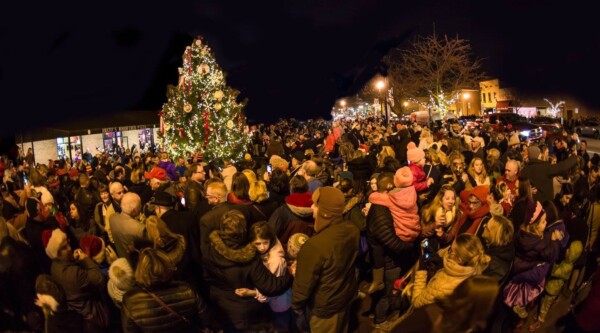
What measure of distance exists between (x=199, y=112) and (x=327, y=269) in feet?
47.9

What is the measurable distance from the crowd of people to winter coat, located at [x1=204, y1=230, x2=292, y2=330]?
0.5 inches

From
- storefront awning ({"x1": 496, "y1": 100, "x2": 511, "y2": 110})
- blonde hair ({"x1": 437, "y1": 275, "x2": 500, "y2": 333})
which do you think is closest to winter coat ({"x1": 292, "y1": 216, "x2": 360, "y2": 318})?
blonde hair ({"x1": 437, "y1": 275, "x2": 500, "y2": 333})

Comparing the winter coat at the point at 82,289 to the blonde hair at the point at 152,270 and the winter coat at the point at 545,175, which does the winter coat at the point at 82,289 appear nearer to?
the blonde hair at the point at 152,270

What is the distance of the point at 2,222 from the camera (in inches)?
212

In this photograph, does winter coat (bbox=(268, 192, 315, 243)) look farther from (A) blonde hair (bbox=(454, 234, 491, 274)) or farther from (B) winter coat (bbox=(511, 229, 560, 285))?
(B) winter coat (bbox=(511, 229, 560, 285))

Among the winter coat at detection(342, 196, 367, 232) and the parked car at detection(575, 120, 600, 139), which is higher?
the parked car at detection(575, 120, 600, 139)

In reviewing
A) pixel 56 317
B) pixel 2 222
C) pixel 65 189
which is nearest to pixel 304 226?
pixel 56 317

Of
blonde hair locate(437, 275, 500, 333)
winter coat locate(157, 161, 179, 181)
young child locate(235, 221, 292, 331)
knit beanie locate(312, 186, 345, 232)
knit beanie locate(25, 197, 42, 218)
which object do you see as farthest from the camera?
winter coat locate(157, 161, 179, 181)

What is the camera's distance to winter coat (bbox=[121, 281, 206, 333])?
3797 mm

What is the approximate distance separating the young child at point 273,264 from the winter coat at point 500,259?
1.86 m

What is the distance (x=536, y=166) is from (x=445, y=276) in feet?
14.8

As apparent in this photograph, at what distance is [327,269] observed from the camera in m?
4.16

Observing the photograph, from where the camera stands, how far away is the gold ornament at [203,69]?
17656 mm

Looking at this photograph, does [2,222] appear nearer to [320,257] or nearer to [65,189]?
[320,257]
